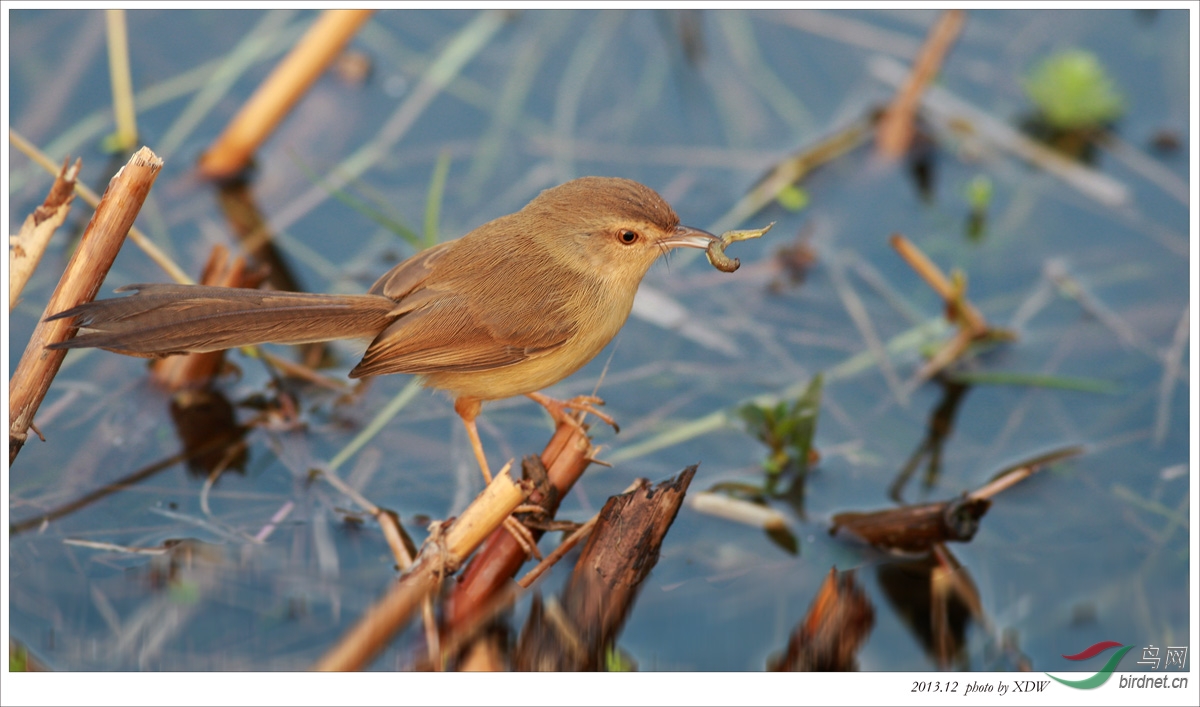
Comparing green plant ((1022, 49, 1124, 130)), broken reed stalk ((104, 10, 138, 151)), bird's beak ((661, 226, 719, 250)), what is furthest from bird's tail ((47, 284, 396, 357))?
green plant ((1022, 49, 1124, 130))

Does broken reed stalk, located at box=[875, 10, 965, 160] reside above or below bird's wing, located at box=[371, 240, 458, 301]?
above

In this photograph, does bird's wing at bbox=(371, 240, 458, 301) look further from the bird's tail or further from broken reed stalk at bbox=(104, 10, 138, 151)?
broken reed stalk at bbox=(104, 10, 138, 151)

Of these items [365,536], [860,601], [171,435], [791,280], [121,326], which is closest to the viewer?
[121,326]

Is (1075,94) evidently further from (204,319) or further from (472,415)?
(204,319)

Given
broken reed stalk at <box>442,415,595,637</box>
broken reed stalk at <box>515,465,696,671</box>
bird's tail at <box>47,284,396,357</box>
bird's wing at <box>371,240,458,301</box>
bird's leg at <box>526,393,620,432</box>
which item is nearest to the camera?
bird's tail at <box>47,284,396,357</box>

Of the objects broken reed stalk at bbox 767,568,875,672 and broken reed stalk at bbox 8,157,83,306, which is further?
broken reed stalk at bbox 767,568,875,672

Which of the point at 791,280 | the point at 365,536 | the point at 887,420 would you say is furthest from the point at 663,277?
the point at 365,536

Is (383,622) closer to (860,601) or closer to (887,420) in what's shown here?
(860,601)
